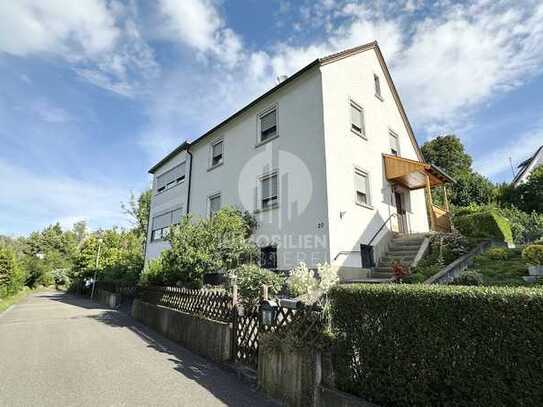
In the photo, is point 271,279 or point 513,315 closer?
point 513,315

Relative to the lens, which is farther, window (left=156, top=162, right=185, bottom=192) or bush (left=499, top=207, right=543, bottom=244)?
window (left=156, top=162, right=185, bottom=192)

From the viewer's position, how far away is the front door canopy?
1426 cm

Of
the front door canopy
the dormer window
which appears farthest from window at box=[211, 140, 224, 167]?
the front door canopy

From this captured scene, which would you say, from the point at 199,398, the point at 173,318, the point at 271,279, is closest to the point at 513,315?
the point at 199,398

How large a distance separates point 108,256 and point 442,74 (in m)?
33.6

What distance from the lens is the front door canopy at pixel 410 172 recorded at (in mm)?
14256

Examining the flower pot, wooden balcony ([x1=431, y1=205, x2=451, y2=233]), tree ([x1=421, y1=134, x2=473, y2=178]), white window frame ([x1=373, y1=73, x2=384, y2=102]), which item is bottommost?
the flower pot

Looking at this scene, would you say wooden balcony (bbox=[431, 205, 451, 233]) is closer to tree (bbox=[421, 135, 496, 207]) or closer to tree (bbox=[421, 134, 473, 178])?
tree (bbox=[421, 135, 496, 207])

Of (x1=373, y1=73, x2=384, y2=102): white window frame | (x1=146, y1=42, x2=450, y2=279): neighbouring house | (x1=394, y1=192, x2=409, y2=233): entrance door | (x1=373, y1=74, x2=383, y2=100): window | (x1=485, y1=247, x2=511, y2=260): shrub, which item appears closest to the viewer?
(x1=485, y1=247, x2=511, y2=260): shrub

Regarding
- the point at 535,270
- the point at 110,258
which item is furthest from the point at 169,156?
the point at 535,270

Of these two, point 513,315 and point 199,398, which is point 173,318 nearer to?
point 199,398

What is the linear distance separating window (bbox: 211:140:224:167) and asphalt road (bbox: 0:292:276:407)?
1110 centimetres

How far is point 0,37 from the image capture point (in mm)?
7984

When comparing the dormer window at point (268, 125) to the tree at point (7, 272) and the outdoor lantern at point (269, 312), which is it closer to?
the outdoor lantern at point (269, 312)
